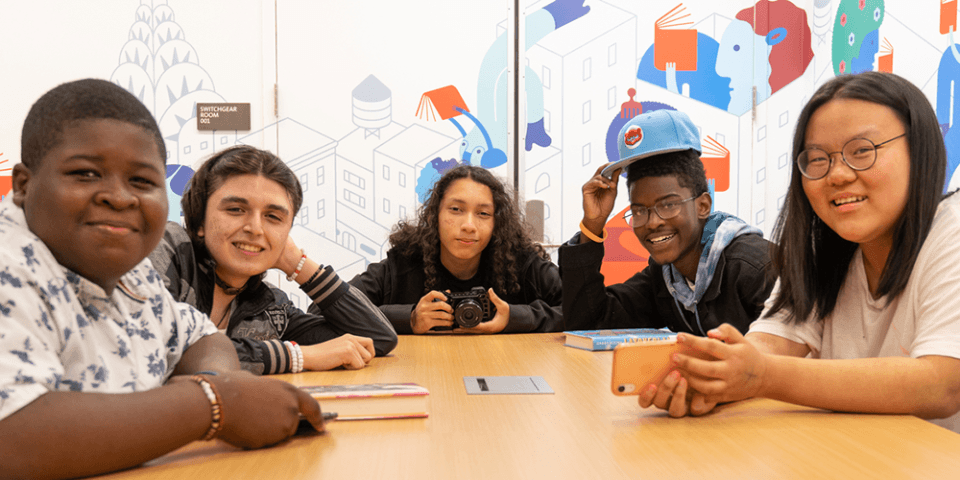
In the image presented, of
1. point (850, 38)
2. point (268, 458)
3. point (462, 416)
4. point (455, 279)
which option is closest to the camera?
point (268, 458)

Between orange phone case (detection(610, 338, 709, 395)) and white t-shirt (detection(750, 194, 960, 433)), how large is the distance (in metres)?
0.36

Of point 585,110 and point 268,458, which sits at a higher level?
point 585,110

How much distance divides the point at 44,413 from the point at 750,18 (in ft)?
11.3

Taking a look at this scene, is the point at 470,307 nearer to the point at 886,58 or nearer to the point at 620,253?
the point at 620,253

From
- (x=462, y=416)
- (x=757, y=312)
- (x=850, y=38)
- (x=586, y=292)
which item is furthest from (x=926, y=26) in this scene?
(x=462, y=416)

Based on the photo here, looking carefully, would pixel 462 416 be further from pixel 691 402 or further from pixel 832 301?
pixel 832 301

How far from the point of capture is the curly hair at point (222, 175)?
1637 mm

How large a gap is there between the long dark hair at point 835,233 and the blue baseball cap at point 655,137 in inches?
23.9

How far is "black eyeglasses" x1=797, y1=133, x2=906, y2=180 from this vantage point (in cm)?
→ 108

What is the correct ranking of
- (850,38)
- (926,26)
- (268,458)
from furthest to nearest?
1. (850,38)
2. (926,26)
3. (268,458)

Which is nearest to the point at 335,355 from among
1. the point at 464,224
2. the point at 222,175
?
the point at 222,175

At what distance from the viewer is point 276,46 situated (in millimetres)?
3016

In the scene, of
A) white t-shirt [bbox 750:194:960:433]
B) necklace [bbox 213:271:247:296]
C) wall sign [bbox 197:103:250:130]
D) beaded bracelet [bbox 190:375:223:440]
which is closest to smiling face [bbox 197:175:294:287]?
necklace [bbox 213:271:247:296]

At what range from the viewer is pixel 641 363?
951 millimetres
